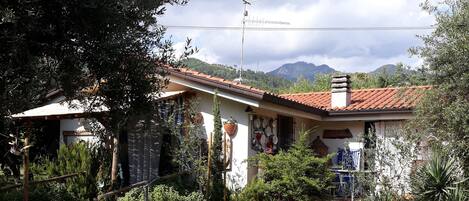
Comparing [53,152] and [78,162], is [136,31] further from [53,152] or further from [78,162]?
[53,152]

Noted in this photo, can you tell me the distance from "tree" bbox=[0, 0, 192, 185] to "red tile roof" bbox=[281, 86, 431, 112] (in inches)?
367

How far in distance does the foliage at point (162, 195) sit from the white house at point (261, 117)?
2290 mm

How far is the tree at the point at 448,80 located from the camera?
13.0 metres

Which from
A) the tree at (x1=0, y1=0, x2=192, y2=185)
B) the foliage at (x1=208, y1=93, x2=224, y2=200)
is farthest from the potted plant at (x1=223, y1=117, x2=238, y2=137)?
the tree at (x1=0, y1=0, x2=192, y2=185)

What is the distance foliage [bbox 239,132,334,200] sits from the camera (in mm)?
15492

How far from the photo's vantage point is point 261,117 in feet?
58.9

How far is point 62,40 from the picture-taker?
646cm

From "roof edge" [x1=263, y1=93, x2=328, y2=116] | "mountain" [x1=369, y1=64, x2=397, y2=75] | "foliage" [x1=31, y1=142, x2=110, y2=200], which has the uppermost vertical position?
"mountain" [x1=369, y1=64, x2=397, y2=75]

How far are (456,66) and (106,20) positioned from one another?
9.71 m

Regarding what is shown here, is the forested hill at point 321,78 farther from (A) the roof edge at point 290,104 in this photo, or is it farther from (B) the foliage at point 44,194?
(B) the foliage at point 44,194

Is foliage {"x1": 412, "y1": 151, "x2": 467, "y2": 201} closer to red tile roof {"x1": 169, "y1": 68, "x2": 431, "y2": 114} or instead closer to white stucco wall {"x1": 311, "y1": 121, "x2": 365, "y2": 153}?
red tile roof {"x1": 169, "y1": 68, "x2": 431, "y2": 114}

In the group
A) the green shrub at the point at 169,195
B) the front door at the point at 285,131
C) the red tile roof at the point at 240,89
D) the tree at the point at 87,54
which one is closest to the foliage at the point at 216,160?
the red tile roof at the point at 240,89

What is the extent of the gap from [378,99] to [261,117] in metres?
5.50

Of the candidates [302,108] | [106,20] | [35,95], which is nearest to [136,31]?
[106,20]
